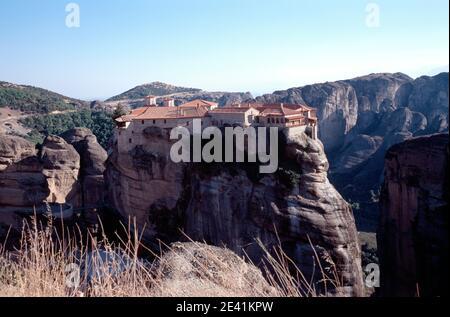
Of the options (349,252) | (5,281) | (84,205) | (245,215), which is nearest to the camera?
(5,281)

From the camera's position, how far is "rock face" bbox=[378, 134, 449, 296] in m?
20.0

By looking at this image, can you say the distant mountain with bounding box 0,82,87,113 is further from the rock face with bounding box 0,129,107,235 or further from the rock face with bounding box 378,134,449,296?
the rock face with bounding box 378,134,449,296

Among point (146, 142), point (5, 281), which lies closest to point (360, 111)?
point (146, 142)

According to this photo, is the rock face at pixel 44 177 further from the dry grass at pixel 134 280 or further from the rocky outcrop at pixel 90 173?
the dry grass at pixel 134 280

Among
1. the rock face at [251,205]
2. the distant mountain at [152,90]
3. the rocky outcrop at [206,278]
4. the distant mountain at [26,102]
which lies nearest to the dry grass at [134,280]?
the rocky outcrop at [206,278]

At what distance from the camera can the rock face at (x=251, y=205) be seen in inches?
807

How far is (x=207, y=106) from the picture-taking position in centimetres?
3128

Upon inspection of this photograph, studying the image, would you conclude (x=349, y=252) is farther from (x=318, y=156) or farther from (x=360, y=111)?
(x=360, y=111)

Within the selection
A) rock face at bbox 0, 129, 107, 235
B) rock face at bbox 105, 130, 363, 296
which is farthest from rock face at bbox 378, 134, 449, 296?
rock face at bbox 0, 129, 107, 235

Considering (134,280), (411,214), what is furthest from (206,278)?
(411,214)

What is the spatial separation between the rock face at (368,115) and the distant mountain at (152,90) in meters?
56.2

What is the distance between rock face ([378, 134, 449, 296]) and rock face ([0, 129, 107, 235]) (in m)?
21.2

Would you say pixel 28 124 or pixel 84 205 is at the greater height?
pixel 28 124

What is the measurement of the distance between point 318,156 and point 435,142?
18.3 ft
